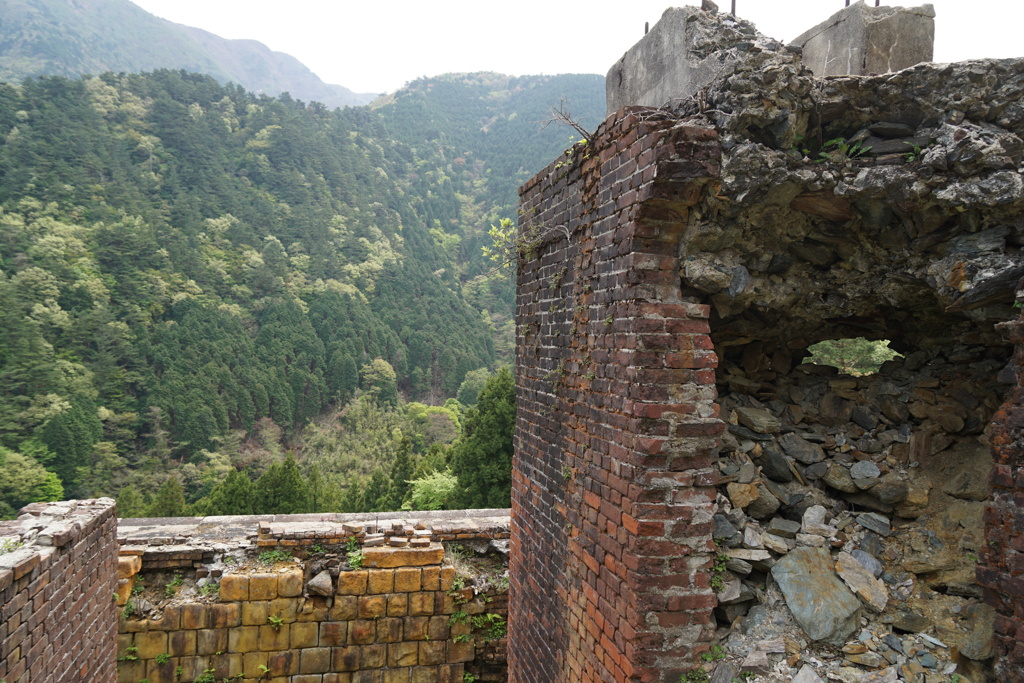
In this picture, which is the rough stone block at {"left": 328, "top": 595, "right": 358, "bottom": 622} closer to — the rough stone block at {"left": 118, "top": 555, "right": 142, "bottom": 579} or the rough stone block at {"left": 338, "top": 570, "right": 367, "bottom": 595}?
the rough stone block at {"left": 338, "top": 570, "right": 367, "bottom": 595}

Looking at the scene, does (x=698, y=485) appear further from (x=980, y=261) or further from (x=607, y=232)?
(x=980, y=261)

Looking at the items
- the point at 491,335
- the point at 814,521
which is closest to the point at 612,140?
the point at 814,521

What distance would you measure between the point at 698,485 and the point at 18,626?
3807 mm

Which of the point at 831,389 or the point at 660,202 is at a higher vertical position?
the point at 660,202

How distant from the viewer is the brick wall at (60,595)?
337 centimetres

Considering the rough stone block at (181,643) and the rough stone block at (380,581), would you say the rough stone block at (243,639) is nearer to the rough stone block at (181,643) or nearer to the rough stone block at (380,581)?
the rough stone block at (181,643)

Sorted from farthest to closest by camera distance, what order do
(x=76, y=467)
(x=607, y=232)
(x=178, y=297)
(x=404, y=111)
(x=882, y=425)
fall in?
(x=404, y=111) < (x=178, y=297) < (x=76, y=467) < (x=882, y=425) < (x=607, y=232)

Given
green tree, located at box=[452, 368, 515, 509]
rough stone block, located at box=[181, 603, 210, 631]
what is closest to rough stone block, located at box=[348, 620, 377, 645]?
rough stone block, located at box=[181, 603, 210, 631]

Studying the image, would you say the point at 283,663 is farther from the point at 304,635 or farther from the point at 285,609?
the point at 285,609

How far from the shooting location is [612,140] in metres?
3.05

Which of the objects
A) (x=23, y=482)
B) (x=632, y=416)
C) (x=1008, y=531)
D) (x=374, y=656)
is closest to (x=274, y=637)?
(x=374, y=656)

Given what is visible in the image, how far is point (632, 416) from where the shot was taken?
2.76m

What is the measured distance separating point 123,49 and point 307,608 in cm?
15155

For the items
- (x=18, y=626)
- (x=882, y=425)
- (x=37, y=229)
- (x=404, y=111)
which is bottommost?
(x=18, y=626)
